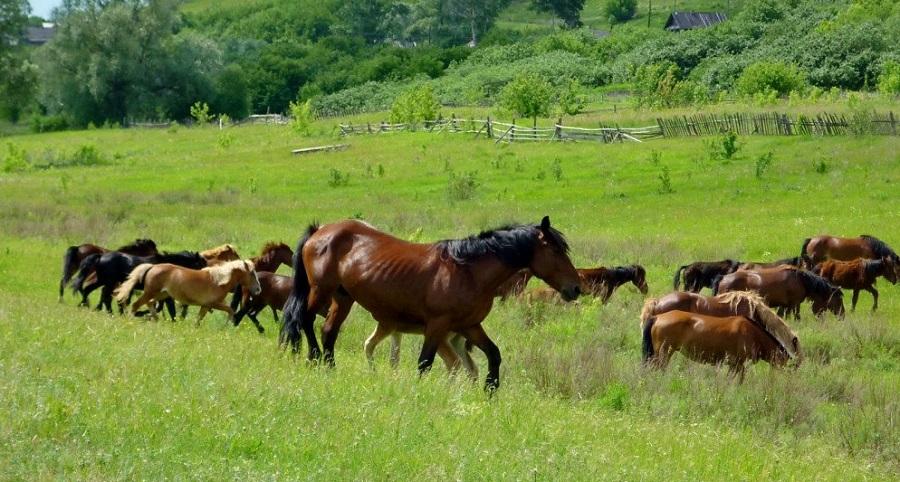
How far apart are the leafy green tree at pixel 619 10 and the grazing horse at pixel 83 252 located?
133 meters

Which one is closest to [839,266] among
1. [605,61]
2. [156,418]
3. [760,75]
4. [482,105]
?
[156,418]

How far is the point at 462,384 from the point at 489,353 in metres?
0.82

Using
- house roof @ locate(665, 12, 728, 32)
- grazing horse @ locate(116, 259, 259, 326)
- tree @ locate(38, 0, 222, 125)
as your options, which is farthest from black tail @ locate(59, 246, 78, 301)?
house roof @ locate(665, 12, 728, 32)

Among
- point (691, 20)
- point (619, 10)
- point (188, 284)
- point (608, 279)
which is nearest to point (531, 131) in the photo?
point (608, 279)

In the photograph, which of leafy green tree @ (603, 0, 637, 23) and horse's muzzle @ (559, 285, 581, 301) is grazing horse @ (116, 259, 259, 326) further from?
leafy green tree @ (603, 0, 637, 23)

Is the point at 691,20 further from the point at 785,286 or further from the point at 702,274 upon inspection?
the point at 785,286

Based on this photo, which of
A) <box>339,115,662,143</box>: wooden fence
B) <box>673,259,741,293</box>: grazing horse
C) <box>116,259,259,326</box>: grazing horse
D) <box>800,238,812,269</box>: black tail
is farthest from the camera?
<box>339,115,662,143</box>: wooden fence

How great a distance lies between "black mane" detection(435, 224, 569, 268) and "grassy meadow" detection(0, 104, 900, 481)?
1373 millimetres

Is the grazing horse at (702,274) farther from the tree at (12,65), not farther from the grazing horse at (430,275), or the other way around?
the tree at (12,65)

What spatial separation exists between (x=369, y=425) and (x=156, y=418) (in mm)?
1519

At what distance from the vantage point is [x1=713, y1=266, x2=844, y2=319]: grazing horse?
62.0ft

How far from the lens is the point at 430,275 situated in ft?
37.5

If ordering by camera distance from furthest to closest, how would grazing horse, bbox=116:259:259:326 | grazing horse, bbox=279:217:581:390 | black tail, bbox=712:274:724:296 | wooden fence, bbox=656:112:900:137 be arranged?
wooden fence, bbox=656:112:900:137 → black tail, bbox=712:274:724:296 → grazing horse, bbox=116:259:259:326 → grazing horse, bbox=279:217:581:390

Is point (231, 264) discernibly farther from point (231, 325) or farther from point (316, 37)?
point (316, 37)
